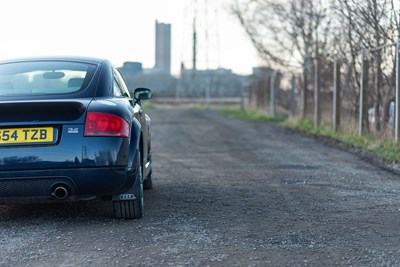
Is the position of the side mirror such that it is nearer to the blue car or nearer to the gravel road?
the gravel road

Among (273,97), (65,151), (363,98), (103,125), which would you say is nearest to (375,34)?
(363,98)

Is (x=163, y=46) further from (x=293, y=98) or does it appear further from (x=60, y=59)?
(x=60, y=59)

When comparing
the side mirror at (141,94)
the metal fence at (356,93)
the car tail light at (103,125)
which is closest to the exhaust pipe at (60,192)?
the car tail light at (103,125)

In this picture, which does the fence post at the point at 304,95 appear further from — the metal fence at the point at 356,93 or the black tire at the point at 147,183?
the black tire at the point at 147,183

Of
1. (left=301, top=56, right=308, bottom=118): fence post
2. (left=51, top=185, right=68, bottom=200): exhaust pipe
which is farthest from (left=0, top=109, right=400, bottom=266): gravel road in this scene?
(left=301, top=56, right=308, bottom=118): fence post

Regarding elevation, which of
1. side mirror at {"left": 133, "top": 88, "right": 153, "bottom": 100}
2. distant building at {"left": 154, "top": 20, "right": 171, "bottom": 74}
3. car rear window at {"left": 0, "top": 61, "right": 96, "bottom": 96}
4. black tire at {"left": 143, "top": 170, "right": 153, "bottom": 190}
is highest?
distant building at {"left": 154, "top": 20, "right": 171, "bottom": 74}

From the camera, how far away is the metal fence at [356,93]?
13.1 m

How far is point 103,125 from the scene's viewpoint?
17.6ft

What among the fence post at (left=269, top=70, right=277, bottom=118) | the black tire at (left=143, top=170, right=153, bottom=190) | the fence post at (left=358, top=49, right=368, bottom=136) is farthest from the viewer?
the fence post at (left=269, top=70, right=277, bottom=118)

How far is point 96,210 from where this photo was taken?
20.6 feet

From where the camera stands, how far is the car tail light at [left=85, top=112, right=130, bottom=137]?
5309 mm

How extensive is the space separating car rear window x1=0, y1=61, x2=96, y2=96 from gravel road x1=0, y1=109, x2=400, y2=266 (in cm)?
110

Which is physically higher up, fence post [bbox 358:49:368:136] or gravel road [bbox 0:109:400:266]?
fence post [bbox 358:49:368:136]

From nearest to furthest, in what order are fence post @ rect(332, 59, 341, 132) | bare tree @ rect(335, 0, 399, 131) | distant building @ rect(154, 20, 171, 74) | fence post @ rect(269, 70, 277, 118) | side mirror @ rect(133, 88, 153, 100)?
1. side mirror @ rect(133, 88, 153, 100)
2. bare tree @ rect(335, 0, 399, 131)
3. fence post @ rect(332, 59, 341, 132)
4. fence post @ rect(269, 70, 277, 118)
5. distant building @ rect(154, 20, 171, 74)
